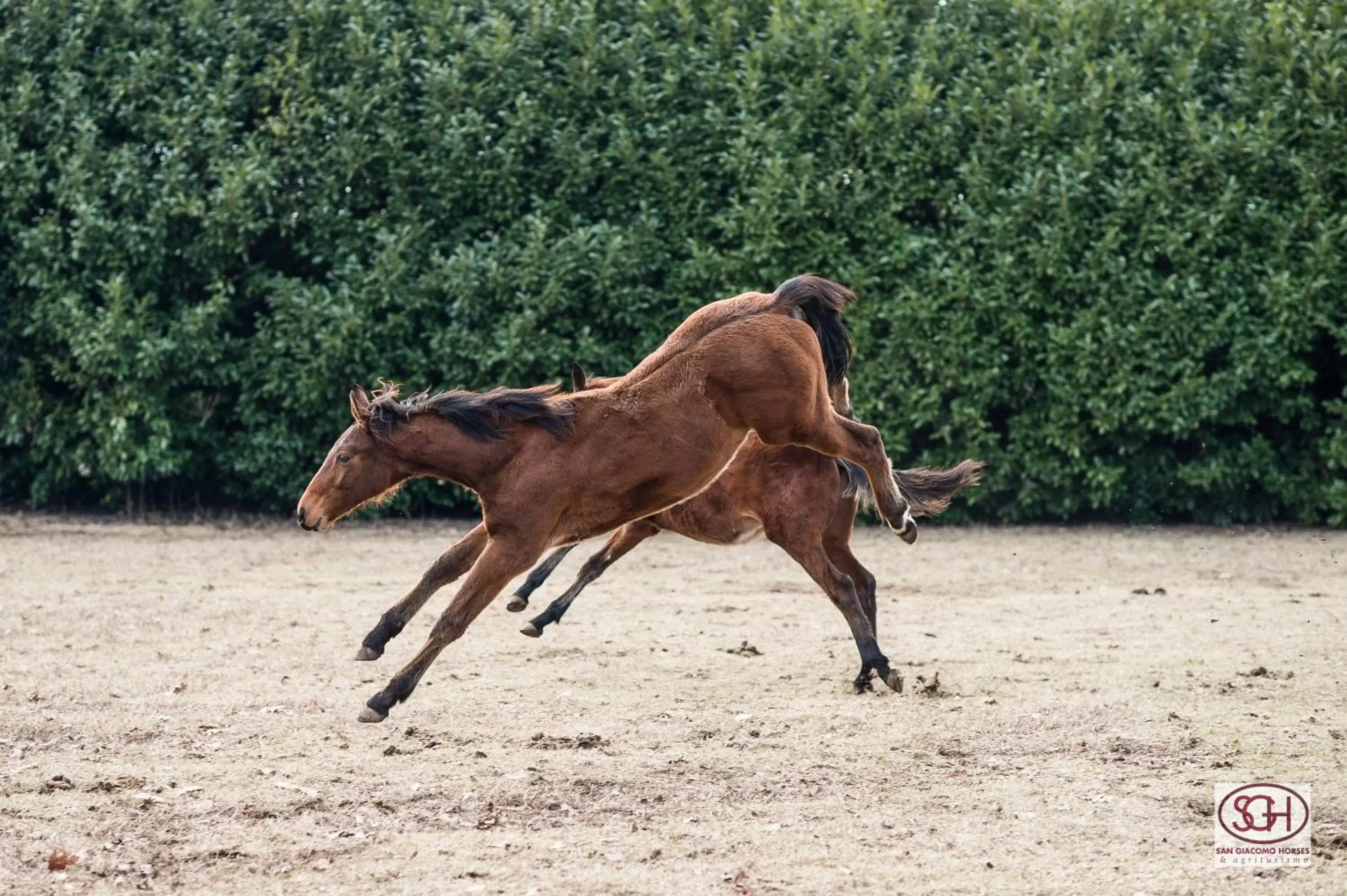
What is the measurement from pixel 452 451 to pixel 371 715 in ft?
3.40

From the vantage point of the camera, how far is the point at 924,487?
24.4 feet

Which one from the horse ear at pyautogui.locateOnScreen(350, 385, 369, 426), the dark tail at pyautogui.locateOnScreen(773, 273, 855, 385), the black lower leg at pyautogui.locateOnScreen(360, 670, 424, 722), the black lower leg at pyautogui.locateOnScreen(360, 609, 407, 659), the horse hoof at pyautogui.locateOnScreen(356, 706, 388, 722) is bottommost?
the horse hoof at pyautogui.locateOnScreen(356, 706, 388, 722)

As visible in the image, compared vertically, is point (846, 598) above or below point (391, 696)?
above

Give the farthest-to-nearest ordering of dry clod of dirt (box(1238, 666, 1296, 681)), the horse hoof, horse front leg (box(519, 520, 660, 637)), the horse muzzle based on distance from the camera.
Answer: horse front leg (box(519, 520, 660, 637)) → dry clod of dirt (box(1238, 666, 1296, 681)) → the horse muzzle → the horse hoof

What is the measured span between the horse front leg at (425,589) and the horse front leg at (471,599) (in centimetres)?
13

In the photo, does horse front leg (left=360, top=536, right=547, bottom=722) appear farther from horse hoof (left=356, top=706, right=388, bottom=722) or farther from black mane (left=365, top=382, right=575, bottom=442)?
black mane (left=365, top=382, right=575, bottom=442)

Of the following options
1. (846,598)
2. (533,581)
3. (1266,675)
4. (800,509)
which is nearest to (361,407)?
(533,581)

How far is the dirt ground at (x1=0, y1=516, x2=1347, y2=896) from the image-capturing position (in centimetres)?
438

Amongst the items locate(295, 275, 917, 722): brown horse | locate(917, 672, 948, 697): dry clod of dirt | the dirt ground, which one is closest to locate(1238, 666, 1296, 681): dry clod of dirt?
the dirt ground

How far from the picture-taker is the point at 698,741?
591 centimetres

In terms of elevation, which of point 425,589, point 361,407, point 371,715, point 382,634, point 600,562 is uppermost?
point 361,407

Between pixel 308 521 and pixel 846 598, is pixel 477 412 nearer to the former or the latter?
pixel 308 521

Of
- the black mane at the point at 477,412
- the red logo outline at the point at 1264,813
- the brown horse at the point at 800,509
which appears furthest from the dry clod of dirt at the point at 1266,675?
the black mane at the point at 477,412

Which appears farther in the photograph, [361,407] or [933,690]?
[933,690]
